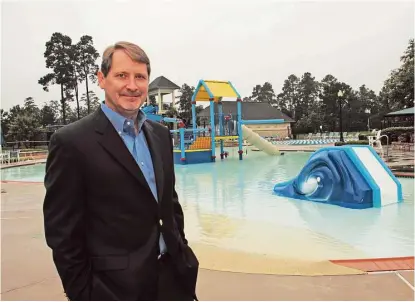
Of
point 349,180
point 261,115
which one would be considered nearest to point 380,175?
point 349,180

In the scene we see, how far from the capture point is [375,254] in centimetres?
428

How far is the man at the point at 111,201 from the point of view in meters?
1.44

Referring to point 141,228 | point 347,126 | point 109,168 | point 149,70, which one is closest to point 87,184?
point 109,168

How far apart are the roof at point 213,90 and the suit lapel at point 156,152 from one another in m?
17.2

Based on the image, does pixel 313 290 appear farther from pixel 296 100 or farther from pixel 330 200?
pixel 296 100

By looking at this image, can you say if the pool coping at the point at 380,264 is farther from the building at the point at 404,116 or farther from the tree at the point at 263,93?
the tree at the point at 263,93

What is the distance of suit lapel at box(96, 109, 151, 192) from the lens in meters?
1.48

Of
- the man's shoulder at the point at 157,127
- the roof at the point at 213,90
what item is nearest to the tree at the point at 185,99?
the roof at the point at 213,90

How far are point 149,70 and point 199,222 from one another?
473 cm

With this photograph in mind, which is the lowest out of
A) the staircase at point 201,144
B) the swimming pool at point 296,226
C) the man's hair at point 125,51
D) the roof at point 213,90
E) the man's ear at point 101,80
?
the swimming pool at point 296,226

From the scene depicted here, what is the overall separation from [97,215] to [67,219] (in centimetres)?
11

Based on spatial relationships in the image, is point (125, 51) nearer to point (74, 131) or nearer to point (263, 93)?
point (74, 131)

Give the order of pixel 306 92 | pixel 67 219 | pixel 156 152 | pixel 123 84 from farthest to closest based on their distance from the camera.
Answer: pixel 306 92
pixel 156 152
pixel 123 84
pixel 67 219

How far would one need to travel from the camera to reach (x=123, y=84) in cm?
155
